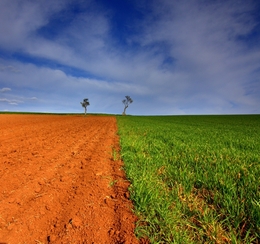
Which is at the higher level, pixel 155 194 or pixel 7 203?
pixel 155 194

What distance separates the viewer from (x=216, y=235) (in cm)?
231

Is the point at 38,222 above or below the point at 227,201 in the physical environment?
below

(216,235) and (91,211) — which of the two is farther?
(91,211)

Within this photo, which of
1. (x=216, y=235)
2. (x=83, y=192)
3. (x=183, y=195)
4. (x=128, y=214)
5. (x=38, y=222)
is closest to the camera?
(x=216, y=235)

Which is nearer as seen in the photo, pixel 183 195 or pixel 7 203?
pixel 7 203

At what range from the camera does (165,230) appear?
2.45m

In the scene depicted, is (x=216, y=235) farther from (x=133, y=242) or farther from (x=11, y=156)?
(x=11, y=156)

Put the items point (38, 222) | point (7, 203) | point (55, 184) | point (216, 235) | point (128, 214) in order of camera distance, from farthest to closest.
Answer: point (55, 184) < point (7, 203) < point (128, 214) < point (38, 222) < point (216, 235)

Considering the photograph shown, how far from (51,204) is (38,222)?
1.65 feet

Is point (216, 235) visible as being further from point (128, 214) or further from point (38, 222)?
point (38, 222)

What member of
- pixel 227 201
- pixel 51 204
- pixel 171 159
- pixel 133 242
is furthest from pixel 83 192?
pixel 171 159

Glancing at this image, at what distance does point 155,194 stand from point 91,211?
1.23m

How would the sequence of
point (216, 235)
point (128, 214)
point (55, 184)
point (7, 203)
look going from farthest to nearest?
point (55, 184) < point (7, 203) < point (128, 214) < point (216, 235)

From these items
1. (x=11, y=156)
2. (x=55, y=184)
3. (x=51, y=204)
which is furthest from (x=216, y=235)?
(x=11, y=156)
